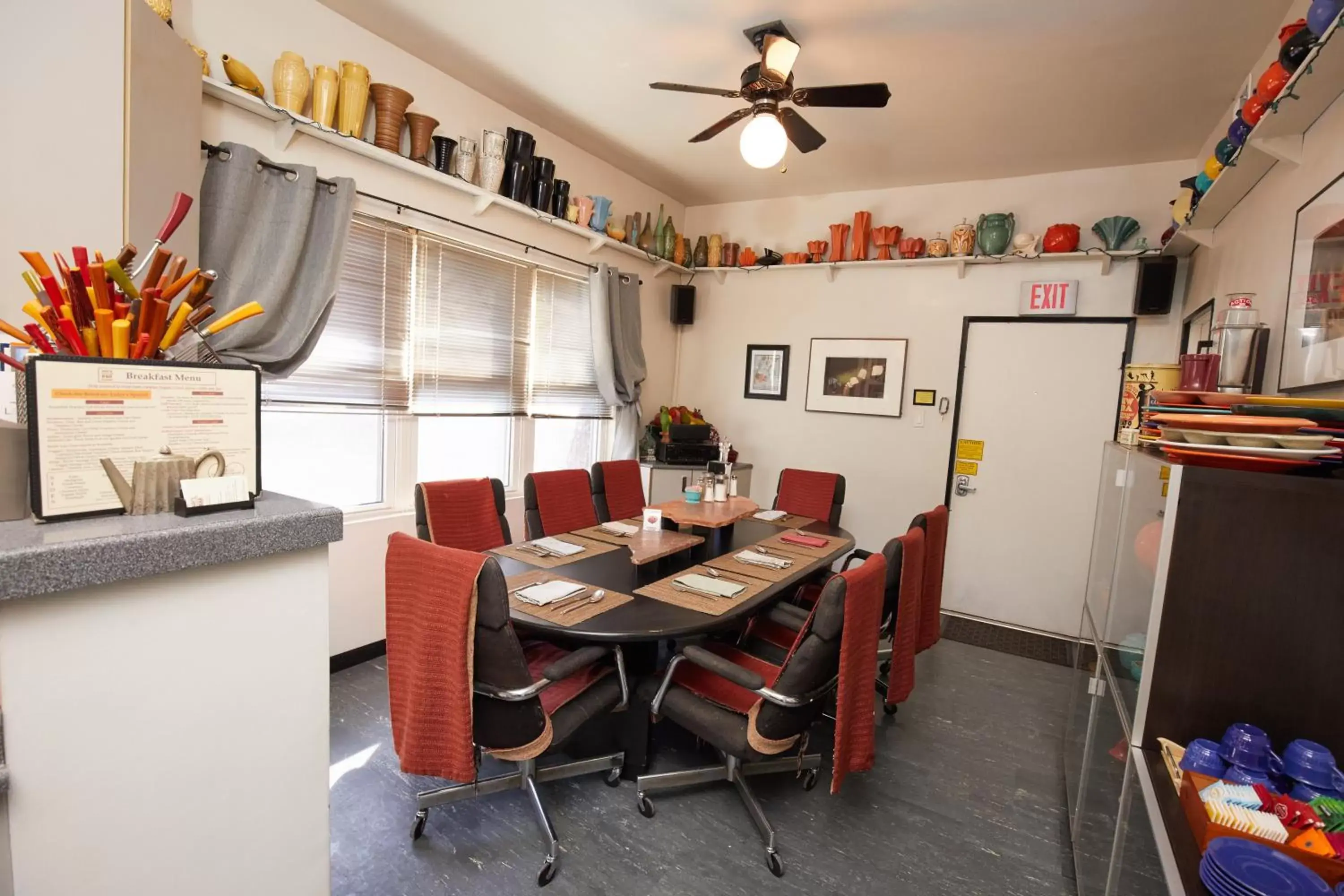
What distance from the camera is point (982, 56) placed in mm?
2549

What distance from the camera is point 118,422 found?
80 cm

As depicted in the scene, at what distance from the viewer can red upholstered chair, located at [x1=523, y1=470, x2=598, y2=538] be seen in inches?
113

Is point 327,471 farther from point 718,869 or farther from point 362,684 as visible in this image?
point 718,869

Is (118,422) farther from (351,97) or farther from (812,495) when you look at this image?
(812,495)

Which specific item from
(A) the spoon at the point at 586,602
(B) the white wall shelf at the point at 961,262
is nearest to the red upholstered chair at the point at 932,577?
(A) the spoon at the point at 586,602

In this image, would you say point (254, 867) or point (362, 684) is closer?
point (254, 867)

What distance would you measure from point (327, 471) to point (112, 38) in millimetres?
1754

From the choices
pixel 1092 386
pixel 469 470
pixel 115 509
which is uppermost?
pixel 1092 386

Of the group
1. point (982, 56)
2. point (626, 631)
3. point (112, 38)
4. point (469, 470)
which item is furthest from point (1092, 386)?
point (112, 38)

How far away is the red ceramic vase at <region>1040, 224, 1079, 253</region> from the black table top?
2392mm

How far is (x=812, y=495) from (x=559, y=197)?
7.98ft

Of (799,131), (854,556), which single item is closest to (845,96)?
(799,131)

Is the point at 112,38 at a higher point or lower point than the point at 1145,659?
higher

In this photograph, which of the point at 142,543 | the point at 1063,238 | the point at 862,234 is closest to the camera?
the point at 142,543
